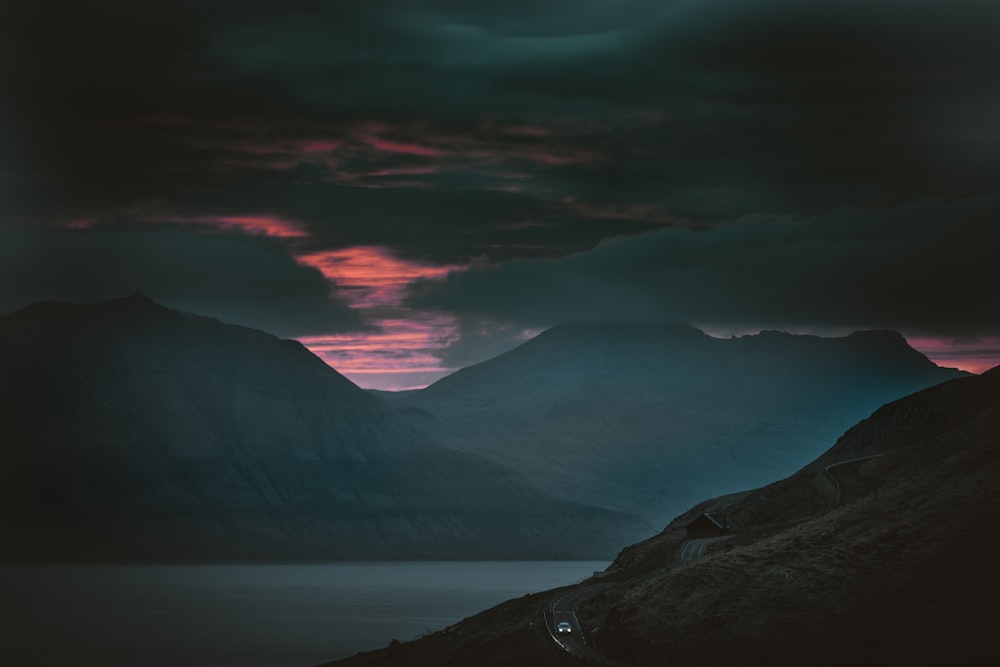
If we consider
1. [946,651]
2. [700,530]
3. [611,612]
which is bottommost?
[946,651]

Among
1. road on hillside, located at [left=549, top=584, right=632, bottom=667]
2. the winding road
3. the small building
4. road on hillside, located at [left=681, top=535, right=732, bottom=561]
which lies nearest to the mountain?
road on hillside, located at [left=549, top=584, right=632, bottom=667]

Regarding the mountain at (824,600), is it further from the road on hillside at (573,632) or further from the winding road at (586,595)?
the winding road at (586,595)

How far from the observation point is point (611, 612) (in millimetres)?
136375

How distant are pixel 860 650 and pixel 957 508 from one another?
28794 millimetres

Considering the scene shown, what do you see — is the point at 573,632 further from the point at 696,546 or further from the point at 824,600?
the point at 696,546

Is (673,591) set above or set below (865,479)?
below

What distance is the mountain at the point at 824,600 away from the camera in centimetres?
12012

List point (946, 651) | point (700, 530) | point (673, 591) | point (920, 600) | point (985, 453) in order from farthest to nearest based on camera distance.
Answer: point (700, 530)
point (985, 453)
point (673, 591)
point (920, 600)
point (946, 651)

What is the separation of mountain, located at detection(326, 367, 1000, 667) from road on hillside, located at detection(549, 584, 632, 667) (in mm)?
804

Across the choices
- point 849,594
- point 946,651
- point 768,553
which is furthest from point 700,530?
point 946,651

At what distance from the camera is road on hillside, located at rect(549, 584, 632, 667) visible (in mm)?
121619

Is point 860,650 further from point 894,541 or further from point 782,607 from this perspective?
point 894,541

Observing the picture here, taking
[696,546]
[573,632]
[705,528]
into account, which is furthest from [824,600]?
[705,528]

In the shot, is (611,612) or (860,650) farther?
(611,612)
